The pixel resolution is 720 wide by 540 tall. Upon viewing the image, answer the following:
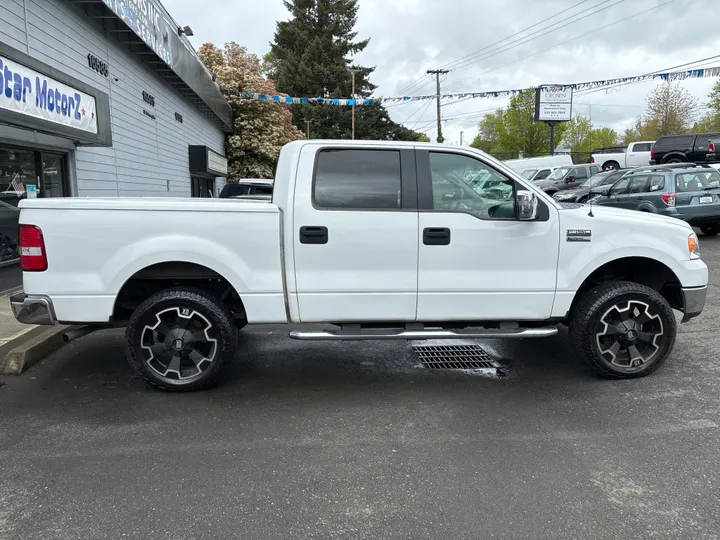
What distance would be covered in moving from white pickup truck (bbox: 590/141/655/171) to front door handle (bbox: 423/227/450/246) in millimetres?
27795

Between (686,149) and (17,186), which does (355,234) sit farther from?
(686,149)

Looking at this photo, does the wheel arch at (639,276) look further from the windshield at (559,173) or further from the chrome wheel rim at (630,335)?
the windshield at (559,173)

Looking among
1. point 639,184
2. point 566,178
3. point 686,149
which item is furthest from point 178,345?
point 686,149

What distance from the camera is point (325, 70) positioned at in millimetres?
45406

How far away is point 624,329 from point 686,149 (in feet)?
81.8

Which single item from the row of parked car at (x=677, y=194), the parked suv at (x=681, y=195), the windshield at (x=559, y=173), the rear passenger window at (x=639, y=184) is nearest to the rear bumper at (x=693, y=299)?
the row of parked car at (x=677, y=194)

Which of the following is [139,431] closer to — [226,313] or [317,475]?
[226,313]

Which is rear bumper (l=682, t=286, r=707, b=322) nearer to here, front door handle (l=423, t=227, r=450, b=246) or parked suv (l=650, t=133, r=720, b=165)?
front door handle (l=423, t=227, r=450, b=246)

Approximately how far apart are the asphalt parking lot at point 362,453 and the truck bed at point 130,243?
35.7 inches

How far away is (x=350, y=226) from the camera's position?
4.16 m

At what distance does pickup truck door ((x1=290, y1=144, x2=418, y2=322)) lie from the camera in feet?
13.7

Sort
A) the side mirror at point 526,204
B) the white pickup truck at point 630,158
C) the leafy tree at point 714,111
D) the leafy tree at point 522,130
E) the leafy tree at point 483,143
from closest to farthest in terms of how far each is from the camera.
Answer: the side mirror at point 526,204 < the white pickup truck at point 630,158 < the leafy tree at point 714,111 < the leafy tree at point 522,130 < the leafy tree at point 483,143

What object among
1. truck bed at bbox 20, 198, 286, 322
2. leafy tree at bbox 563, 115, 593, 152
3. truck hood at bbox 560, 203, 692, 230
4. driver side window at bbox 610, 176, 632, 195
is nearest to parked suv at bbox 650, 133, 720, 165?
driver side window at bbox 610, 176, 632, 195

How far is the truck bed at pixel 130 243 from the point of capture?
13.1ft
